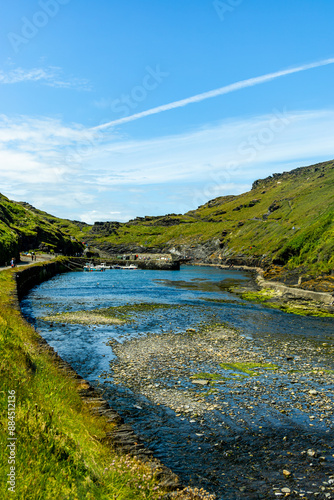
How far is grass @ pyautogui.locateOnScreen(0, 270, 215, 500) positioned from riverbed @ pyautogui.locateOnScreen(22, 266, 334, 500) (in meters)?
3.34

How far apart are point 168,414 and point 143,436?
1.96 meters

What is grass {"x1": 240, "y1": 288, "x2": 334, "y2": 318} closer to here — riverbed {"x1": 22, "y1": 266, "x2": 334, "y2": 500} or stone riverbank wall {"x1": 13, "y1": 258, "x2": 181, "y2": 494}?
riverbed {"x1": 22, "y1": 266, "x2": 334, "y2": 500}

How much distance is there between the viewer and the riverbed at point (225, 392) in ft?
35.7

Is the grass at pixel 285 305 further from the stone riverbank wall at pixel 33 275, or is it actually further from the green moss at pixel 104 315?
the stone riverbank wall at pixel 33 275

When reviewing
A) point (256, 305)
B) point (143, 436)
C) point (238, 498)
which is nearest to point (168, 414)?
point (143, 436)

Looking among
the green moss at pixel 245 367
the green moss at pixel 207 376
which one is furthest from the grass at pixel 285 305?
the green moss at pixel 207 376

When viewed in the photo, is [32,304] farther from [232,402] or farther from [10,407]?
[10,407]

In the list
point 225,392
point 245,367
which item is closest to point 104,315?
point 245,367

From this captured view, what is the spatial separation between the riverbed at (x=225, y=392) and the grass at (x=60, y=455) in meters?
3.34

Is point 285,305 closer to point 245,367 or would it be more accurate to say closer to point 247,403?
point 245,367

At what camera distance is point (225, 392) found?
17.2m

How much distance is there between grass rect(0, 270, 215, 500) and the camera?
20.6 ft

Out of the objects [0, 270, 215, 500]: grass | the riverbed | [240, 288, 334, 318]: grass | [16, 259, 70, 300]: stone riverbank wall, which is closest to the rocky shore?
the riverbed

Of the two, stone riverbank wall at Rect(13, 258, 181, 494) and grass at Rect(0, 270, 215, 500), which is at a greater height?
grass at Rect(0, 270, 215, 500)
